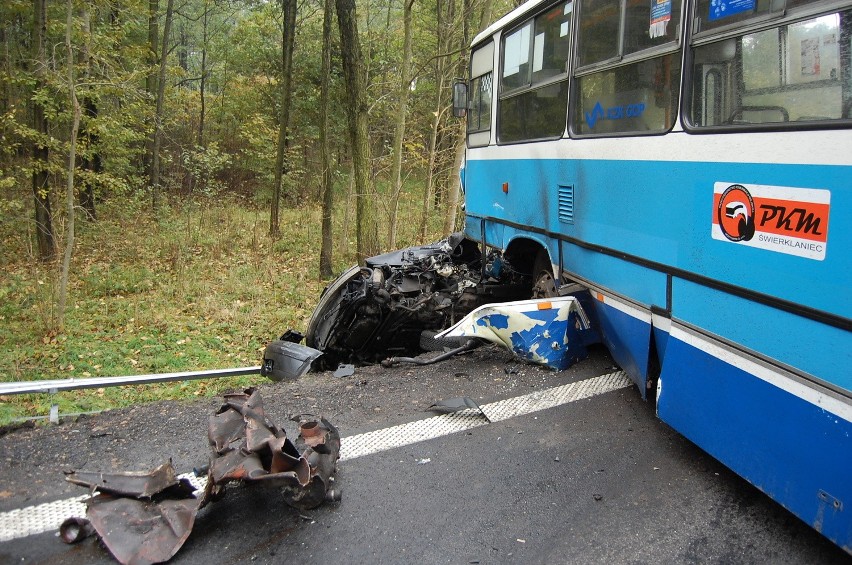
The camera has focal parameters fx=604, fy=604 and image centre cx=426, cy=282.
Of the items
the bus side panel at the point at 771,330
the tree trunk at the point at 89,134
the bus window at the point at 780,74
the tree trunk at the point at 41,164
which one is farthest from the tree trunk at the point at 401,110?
the bus side panel at the point at 771,330

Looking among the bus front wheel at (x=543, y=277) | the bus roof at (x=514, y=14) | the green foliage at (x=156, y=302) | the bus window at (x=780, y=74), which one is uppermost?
the bus roof at (x=514, y=14)

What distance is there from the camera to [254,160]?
22.7 meters

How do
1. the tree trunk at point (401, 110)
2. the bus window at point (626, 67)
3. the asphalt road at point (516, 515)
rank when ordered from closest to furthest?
the asphalt road at point (516, 515)
the bus window at point (626, 67)
the tree trunk at point (401, 110)

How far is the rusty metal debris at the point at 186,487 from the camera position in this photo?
2.60 meters

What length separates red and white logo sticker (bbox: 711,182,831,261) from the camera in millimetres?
2424

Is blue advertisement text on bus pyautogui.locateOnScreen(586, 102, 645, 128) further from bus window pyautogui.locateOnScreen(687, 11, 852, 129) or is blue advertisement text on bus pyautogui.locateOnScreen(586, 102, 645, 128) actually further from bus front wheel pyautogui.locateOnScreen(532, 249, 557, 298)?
bus front wheel pyautogui.locateOnScreen(532, 249, 557, 298)

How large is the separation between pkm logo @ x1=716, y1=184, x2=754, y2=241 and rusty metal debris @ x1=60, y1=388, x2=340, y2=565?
2321mm

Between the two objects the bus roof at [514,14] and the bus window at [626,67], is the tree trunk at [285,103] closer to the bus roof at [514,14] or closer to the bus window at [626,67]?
the bus roof at [514,14]

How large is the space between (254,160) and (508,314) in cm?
1995

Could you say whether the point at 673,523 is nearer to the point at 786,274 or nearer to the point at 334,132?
the point at 786,274

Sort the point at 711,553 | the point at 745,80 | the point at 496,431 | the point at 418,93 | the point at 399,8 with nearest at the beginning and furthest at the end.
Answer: the point at 711,553, the point at 745,80, the point at 496,431, the point at 418,93, the point at 399,8

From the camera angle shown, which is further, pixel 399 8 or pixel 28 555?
pixel 399 8

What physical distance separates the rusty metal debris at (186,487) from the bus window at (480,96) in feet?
14.3

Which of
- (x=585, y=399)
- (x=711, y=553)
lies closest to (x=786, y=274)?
(x=711, y=553)
